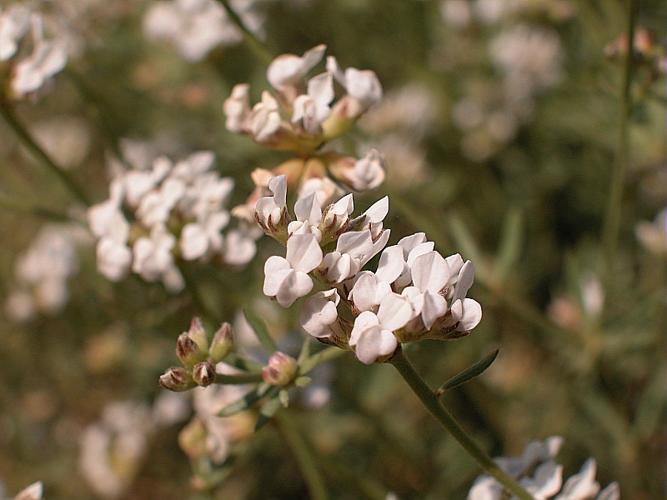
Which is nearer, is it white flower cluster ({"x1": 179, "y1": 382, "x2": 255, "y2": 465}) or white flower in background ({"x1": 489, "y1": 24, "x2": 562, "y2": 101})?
white flower cluster ({"x1": 179, "y1": 382, "x2": 255, "y2": 465})

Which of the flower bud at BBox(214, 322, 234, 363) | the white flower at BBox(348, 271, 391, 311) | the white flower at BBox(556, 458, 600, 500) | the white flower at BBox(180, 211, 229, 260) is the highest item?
the white flower at BBox(348, 271, 391, 311)

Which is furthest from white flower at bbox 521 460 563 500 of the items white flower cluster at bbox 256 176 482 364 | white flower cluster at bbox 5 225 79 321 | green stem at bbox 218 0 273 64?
white flower cluster at bbox 5 225 79 321

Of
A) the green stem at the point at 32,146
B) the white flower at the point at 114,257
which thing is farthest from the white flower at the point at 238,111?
the green stem at the point at 32,146

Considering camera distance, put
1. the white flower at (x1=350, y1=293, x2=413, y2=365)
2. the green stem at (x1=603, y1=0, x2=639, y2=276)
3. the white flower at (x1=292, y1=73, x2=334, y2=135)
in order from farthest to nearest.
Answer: the green stem at (x1=603, y1=0, x2=639, y2=276) < the white flower at (x1=292, y1=73, x2=334, y2=135) < the white flower at (x1=350, y1=293, x2=413, y2=365)

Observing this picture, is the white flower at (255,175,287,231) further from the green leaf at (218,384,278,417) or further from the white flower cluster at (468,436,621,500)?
the white flower cluster at (468,436,621,500)

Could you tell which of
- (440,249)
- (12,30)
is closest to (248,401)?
(440,249)

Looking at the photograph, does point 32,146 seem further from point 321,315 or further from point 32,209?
point 321,315
